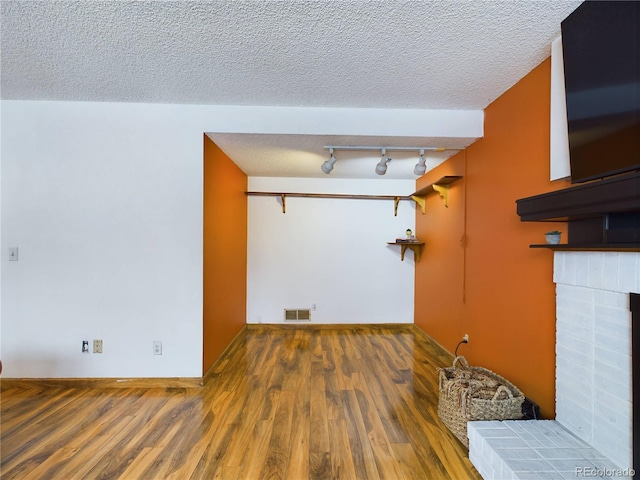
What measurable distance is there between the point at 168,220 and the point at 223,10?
5.31ft

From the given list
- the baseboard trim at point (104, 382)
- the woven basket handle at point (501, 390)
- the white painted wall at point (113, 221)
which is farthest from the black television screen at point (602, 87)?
the baseboard trim at point (104, 382)

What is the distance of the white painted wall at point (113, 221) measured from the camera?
7.70 feet

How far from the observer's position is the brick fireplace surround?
1278mm

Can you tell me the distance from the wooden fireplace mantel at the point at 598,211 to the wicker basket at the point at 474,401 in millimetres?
972

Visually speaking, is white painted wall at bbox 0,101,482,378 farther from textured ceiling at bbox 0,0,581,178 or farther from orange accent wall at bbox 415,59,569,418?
orange accent wall at bbox 415,59,569,418

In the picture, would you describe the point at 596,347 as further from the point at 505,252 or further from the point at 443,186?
the point at 443,186

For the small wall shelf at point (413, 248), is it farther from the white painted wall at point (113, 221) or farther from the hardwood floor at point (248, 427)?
the white painted wall at point (113, 221)

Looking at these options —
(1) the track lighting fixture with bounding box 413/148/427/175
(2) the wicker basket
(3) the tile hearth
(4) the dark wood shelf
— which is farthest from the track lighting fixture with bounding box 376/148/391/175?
(3) the tile hearth

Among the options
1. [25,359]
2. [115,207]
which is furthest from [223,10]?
[25,359]

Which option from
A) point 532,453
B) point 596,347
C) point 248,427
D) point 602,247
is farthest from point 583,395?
point 248,427

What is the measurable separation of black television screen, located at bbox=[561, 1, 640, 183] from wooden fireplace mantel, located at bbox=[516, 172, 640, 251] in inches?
5.5

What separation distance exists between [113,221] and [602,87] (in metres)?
Answer: 3.24

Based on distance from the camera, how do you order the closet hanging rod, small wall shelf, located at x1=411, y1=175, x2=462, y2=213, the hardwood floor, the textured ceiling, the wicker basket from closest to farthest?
the textured ceiling
the hardwood floor
the wicker basket
small wall shelf, located at x1=411, y1=175, x2=462, y2=213
the closet hanging rod

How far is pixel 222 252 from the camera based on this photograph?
2.93 meters
